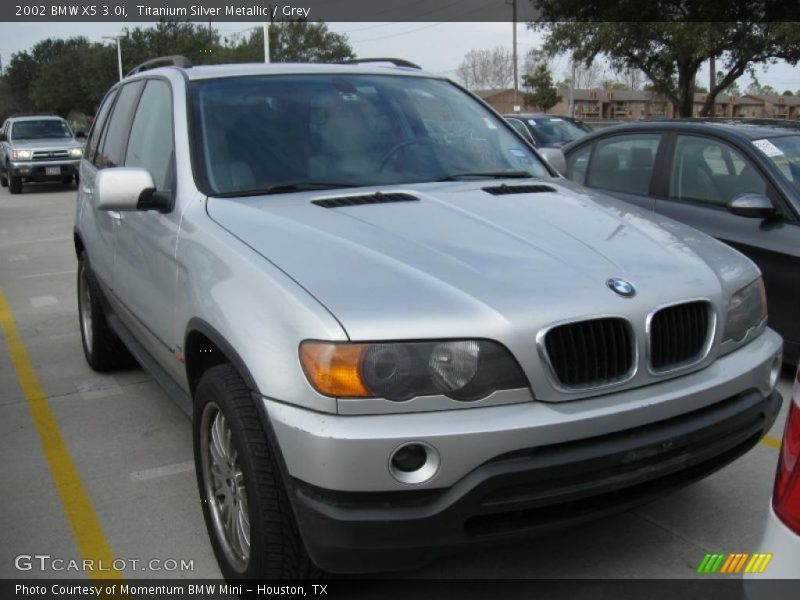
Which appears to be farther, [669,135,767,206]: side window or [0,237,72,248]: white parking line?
[0,237,72,248]: white parking line

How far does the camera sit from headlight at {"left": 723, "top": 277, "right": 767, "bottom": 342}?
119 inches

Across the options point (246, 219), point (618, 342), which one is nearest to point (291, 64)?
point (246, 219)

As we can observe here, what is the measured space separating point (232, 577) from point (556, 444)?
1254mm

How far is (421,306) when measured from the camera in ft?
8.27

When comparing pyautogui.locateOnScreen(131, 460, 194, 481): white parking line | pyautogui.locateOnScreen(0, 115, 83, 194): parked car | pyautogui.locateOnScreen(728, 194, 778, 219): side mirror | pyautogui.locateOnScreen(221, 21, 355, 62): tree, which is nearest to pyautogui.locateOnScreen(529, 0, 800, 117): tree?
pyautogui.locateOnScreen(0, 115, 83, 194): parked car

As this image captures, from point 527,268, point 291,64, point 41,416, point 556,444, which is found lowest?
point 41,416

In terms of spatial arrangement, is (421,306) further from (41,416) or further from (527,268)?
(41,416)

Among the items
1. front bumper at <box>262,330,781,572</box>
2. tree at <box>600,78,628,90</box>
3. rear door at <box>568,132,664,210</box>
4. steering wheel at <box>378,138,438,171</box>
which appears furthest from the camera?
tree at <box>600,78,628,90</box>

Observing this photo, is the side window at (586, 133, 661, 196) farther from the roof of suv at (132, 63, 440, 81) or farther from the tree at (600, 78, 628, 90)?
the tree at (600, 78, 628, 90)

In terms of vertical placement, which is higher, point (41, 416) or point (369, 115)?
point (369, 115)

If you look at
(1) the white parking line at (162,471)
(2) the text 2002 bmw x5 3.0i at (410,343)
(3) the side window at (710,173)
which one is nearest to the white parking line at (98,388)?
(1) the white parking line at (162,471)

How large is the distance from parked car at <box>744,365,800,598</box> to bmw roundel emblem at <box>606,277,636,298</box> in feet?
2.61

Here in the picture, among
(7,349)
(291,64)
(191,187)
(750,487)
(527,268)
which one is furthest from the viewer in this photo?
(7,349)

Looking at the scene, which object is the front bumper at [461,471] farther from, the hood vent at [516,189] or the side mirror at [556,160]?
the side mirror at [556,160]
